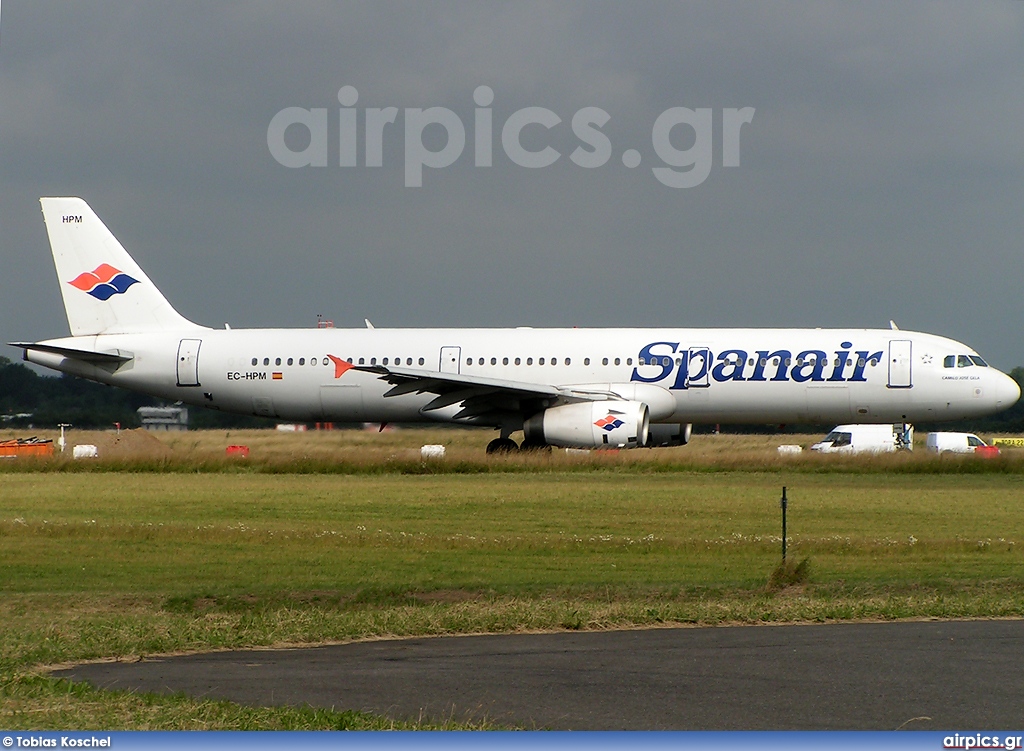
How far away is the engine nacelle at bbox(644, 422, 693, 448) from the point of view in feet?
115

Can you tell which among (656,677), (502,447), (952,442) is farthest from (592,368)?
(656,677)

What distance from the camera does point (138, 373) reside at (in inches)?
1420

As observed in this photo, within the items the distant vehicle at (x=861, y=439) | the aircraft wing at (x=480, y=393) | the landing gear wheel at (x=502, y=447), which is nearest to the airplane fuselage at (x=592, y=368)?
the aircraft wing at (x=480, y=393)

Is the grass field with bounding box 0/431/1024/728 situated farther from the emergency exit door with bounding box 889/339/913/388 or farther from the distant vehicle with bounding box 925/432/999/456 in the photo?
the distant vehicle with bounding box 925/432/999/456

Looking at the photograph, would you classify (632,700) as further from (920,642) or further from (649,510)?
(649,510)

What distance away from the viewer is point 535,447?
33.2 m

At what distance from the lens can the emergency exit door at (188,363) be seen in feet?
117

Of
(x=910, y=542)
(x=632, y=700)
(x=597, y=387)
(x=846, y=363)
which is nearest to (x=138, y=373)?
(x=597, y=387)

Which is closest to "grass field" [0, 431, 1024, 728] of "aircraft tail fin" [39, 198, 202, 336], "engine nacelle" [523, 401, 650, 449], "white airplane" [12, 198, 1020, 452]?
"engine nacelle" [523, 401, 650, 449]

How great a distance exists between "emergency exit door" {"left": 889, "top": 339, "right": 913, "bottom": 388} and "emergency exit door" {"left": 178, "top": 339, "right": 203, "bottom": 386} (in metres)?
17.8

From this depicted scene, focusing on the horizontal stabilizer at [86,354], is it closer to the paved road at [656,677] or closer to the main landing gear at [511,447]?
the main landing gear at [511,447]

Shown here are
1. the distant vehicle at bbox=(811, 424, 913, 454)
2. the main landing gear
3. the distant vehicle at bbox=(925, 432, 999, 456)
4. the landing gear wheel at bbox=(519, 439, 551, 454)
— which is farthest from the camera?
the distant vehicle at bbox=(925, 432, 999, 456)

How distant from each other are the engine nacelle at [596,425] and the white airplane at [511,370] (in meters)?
0.03

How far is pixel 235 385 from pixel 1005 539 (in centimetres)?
2292
